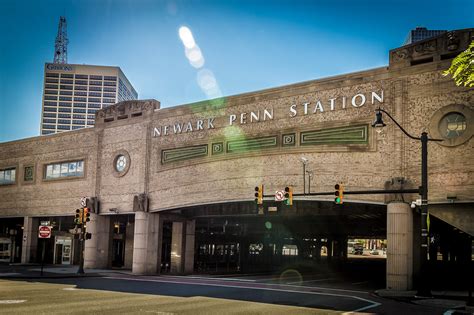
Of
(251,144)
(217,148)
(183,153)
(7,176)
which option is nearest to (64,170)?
(7,176)

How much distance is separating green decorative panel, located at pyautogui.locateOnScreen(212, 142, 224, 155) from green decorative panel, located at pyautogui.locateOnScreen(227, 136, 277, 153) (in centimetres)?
64

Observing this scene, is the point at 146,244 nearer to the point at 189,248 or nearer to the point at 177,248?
the point at 177,248

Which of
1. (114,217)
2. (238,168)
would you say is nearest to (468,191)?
(238,168)

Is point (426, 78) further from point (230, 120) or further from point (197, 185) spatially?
point (197, 185)

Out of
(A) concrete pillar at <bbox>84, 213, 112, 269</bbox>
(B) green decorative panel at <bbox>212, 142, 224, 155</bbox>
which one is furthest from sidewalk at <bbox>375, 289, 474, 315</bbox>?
(A) concrete pillar at <bbox>84, 213, 112, 269</bbox>

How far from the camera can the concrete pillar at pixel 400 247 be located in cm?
2938

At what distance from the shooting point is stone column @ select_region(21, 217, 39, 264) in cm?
5334

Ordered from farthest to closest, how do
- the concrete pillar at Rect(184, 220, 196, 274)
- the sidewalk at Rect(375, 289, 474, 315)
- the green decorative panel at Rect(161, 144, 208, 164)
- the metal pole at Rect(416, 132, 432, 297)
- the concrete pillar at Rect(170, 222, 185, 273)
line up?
the concrete pillar at Rect(184, 220, 196, 274), the concrete pillar at Rect(170, 222, 185, 273), the green decorative panel at Rect(161, 144, 208, 164), the metal pole at Rect(416, 132, 432, 297), the sidewalk at Rect(375, 289, 474, 315)

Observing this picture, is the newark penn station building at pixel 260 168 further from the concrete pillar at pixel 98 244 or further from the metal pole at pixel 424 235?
the metal pole at pixel 424 235

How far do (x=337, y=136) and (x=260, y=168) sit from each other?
5.93 metres

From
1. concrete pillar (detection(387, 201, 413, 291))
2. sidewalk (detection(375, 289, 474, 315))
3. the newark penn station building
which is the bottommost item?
sidewalk (detection(375, 289, 474, 315))

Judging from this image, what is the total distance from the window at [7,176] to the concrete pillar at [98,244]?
14507mm

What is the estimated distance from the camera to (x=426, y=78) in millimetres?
30047

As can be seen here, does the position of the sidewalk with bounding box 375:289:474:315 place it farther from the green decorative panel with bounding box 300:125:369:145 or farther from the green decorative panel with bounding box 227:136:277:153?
the green decorative panel with bounding box 227:136:277:153
